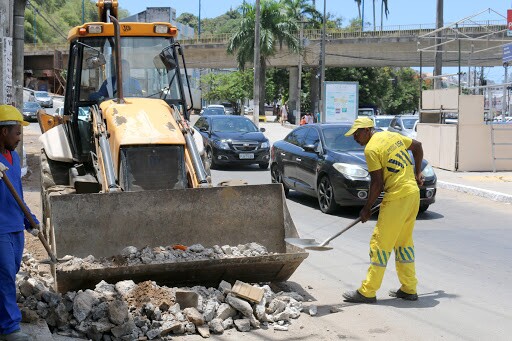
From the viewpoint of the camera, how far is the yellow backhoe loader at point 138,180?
7.04 metres

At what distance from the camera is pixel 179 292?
6449 mm

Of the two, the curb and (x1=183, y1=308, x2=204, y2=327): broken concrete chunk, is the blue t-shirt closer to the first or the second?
(x1=183, y1=308, x2=204, y2=327): broken concrete chunk

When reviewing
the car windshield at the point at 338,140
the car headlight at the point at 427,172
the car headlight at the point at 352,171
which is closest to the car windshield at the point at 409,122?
the car windshield at the point at 338,140

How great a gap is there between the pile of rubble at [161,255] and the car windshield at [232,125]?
1479 cm

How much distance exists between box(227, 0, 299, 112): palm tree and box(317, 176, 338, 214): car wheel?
114 feet

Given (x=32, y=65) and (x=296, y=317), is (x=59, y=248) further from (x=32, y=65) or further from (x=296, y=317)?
(x=32, y=65)

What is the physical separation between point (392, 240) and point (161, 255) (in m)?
2.23

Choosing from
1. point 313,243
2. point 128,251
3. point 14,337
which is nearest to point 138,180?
point 128,251

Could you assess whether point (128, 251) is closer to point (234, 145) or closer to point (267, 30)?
point (234, 145)

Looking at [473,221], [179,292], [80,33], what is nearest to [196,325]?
[179,292]

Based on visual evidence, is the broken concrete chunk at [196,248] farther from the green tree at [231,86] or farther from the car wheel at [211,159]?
the green tree at [231,86]

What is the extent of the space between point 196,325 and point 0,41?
32.3 ft

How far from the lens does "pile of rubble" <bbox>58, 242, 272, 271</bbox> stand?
6788 millimetres

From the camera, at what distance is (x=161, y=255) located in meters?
7.03
